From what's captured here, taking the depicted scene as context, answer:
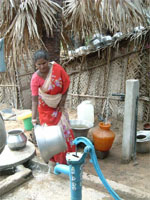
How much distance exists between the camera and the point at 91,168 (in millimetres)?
3078

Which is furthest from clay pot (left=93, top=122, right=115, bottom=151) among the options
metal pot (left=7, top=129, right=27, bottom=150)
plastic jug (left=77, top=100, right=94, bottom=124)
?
plastic jug (left=77, top=100, right=94, bottom=124)

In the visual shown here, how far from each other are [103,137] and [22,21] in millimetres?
2255

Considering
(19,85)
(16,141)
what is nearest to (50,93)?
(16,141)

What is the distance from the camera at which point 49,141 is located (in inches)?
A: 61.3

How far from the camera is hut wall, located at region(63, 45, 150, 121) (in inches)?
186

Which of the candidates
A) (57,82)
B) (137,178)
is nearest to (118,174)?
(137,178)

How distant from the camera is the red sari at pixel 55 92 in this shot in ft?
8.33

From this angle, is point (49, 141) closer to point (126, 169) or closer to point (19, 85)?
point (126, 169)

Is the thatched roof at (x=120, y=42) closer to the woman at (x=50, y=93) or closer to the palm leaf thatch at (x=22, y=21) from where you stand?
the palm leaf thatch at (x=22, y=21)

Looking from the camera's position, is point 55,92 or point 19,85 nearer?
point 55,92

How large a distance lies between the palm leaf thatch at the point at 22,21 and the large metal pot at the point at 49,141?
1.89 m

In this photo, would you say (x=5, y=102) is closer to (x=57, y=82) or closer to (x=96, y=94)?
(x=96, y=94)

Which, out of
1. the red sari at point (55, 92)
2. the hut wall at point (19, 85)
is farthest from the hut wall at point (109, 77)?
the red sari at point (55, 92)

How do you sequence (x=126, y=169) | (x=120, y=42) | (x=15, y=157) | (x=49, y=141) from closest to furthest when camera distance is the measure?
(x=49, y=141) → (x=15, y=157) → (x=126, y=169) → (x=120, y=42)
